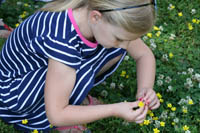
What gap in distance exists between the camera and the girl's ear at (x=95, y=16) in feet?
4.79

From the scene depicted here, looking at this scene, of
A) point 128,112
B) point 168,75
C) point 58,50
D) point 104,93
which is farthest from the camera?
point 168,75

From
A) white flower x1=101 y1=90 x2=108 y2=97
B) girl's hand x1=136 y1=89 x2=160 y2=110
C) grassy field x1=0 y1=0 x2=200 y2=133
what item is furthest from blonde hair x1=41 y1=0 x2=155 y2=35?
white flower x1=101 y1=90 x2=108 y2=97

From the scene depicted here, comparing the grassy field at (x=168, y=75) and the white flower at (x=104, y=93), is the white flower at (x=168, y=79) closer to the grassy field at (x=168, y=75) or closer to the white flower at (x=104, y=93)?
the grassy field at (x=168, y=75)

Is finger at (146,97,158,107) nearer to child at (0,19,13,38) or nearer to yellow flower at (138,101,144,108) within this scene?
yellow flower at (138,101,144,108)

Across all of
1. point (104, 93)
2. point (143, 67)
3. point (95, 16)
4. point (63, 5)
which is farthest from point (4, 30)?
point (95, 16)

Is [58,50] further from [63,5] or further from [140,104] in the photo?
[140,104]

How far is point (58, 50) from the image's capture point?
1.57 meters

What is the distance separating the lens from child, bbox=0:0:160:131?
1.47 metres

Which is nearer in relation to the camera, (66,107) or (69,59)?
(69,59)

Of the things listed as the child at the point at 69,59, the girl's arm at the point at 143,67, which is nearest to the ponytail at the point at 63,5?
the child at the point at 69,59

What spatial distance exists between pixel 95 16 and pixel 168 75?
3.83 feet

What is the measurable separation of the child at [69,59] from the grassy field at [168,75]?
0.24 meters

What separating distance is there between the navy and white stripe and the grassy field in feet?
0.65

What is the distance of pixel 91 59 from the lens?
1.84 m
